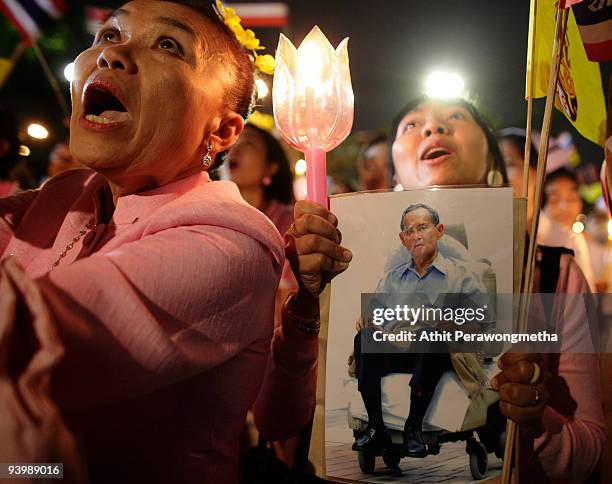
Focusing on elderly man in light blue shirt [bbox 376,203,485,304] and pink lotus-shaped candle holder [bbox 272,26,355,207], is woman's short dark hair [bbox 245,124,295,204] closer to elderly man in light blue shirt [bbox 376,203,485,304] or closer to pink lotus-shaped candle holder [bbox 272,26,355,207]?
pink lotus-shaped candle holder [bbox 272,26,355,207]

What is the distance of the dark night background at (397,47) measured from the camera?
256 cm

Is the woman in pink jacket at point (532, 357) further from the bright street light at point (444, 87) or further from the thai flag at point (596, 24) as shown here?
the thai flag at point (596, 24)

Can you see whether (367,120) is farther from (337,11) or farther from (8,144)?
(8,144)

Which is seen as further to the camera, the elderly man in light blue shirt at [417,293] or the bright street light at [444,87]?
the bright street light at [444,87]

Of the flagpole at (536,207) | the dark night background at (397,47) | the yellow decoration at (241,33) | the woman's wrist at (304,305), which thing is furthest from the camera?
the dark night background at (397,47)

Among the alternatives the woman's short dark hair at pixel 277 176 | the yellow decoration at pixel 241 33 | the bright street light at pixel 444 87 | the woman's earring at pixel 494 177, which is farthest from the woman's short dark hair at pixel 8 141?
the woman's earring at pixel 494 177

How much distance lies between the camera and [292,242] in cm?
124

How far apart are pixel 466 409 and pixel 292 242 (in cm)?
48

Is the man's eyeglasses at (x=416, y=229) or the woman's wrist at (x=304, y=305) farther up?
the man's eyeglasses at (x=416, y=229)

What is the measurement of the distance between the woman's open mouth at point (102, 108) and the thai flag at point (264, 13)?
185 cm

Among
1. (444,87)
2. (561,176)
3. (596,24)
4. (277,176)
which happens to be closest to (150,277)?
(596,24)

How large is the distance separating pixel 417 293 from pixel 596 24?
33.6 inches

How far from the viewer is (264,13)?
9.90 feet

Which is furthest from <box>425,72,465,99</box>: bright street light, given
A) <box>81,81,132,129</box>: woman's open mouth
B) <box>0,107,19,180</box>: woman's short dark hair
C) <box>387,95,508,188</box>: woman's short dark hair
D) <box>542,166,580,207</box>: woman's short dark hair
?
<box>542,166,580,207</box>: woman's short dark hair
